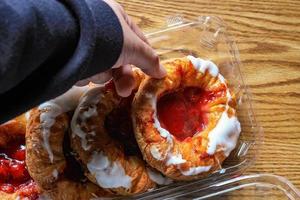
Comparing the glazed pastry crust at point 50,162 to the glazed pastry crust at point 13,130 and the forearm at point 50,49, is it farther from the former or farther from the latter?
the forearm at point 50,49

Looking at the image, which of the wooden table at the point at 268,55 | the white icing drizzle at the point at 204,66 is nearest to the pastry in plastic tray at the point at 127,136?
the white icing drizzle at the point at 204,66

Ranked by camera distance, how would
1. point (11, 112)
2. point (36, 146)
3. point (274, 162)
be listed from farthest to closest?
point (274, 162)
point (36, 146)
point (11, 112)

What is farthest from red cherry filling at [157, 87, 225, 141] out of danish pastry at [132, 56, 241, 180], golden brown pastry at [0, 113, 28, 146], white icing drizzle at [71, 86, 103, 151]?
golden brown pastry at [0, 113, 28, 146]

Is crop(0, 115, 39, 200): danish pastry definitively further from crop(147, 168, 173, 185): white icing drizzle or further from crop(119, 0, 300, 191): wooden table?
crop(119, 0, 300, 191): wooden table

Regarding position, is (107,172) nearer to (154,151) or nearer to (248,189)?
(154,151)

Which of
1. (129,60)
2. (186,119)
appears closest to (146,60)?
(129,60)

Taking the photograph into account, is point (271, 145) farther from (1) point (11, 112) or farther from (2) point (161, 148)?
(1) point (11, 112)

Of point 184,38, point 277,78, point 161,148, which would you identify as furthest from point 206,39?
point 161,148
